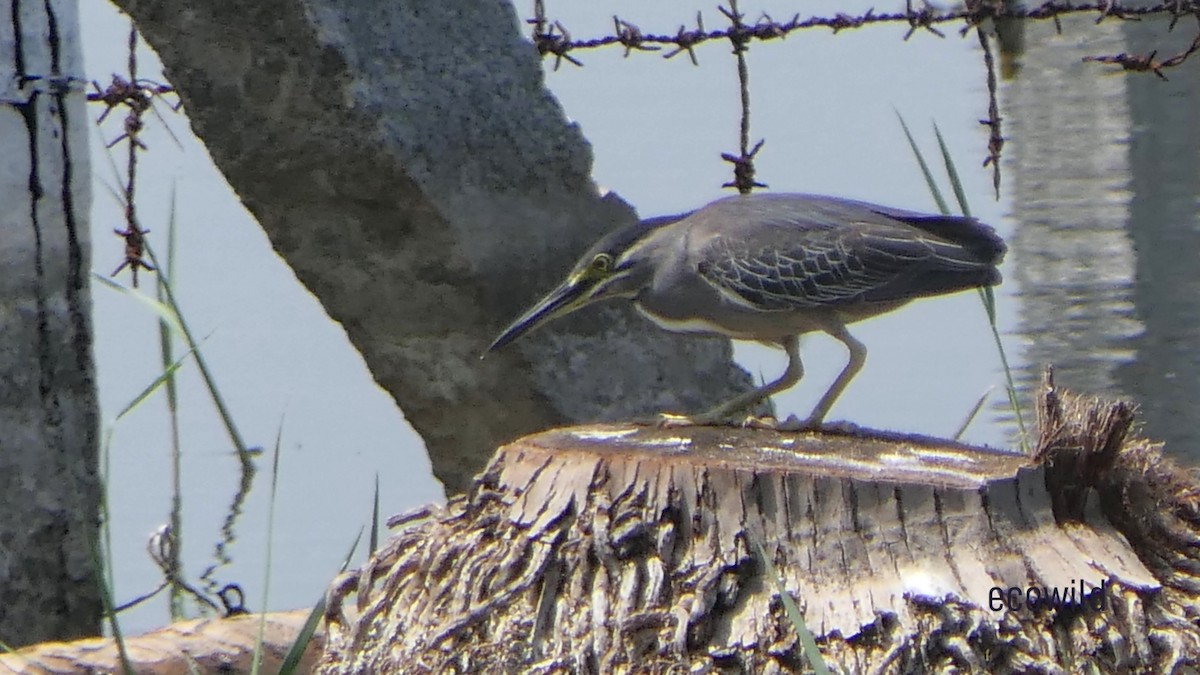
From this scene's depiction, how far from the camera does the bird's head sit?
3166mm

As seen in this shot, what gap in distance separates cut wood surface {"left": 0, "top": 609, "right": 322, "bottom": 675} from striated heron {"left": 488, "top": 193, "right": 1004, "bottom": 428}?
0.65 metres

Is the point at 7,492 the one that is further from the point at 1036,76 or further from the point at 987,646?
the point at 1036,76

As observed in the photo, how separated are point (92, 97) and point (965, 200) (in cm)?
169

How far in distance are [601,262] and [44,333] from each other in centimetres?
97

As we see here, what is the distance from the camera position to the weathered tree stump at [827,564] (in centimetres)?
226

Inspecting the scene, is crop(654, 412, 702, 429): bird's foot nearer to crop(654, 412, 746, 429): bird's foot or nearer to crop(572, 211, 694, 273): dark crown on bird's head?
crop(654, 412, 746, 429): bird's foot

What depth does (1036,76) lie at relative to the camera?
734 cm

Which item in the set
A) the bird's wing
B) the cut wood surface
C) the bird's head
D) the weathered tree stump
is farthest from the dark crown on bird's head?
the cut wood surface

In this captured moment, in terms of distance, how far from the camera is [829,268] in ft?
10.0

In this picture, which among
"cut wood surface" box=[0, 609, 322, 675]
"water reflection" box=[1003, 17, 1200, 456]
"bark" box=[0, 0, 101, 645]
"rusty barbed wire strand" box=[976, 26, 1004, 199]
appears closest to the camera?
"cut wood surface" box=[0, 609, 322, 675]

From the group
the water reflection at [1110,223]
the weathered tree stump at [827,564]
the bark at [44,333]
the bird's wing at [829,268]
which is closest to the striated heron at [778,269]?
the bird's wing at [829,268]

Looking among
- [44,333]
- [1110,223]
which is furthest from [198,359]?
[1110,223]

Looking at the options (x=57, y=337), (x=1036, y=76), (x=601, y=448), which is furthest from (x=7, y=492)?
(x=1036, y=76)

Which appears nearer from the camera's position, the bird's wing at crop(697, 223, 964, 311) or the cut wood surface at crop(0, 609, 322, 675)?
the cut wood surface at crop(0, 609, 322, 675)
